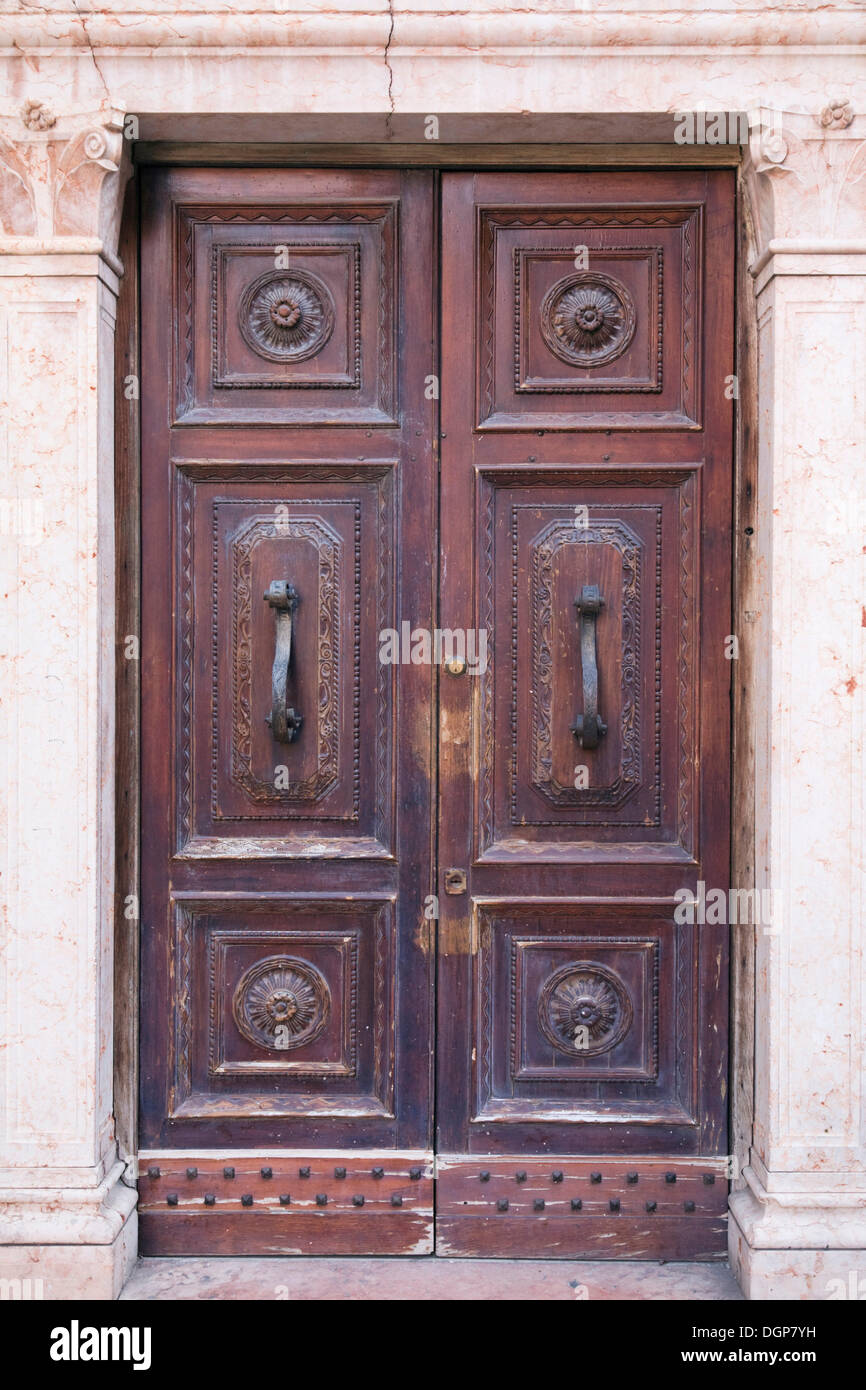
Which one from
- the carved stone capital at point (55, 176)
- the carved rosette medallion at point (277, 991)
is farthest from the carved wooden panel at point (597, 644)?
the carved stone capital at point (55, 176)

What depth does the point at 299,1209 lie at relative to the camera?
2.88 m

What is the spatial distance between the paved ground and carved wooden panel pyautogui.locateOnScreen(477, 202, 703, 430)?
7.29 feet

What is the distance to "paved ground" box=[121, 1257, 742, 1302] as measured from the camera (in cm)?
272

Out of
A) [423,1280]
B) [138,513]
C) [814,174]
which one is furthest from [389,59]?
[423,1280]

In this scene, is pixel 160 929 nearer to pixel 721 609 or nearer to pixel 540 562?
pixel 540 562

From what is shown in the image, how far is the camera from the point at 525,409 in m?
2.90

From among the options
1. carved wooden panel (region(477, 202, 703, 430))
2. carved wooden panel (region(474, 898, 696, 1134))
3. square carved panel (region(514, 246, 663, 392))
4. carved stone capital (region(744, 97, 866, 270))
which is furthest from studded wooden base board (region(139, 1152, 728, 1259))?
carved stone capital (region(744, 97, 866, 270))

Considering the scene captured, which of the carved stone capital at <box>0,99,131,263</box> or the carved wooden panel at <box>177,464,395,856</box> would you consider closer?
the carved stone capital at <box>0,99,131,263</box>

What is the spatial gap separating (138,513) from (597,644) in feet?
4.21

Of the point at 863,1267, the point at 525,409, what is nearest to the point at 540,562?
the point at 525,409

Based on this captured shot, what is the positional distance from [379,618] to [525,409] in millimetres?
687

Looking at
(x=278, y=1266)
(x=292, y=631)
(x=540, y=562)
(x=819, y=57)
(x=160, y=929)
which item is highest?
(x=819, y=57)

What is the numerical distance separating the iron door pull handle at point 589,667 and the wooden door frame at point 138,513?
1.27 ft

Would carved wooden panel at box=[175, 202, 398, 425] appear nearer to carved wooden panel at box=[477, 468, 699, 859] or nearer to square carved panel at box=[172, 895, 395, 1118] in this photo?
carved wooden panel at box=[477, 468, 699, 859]
